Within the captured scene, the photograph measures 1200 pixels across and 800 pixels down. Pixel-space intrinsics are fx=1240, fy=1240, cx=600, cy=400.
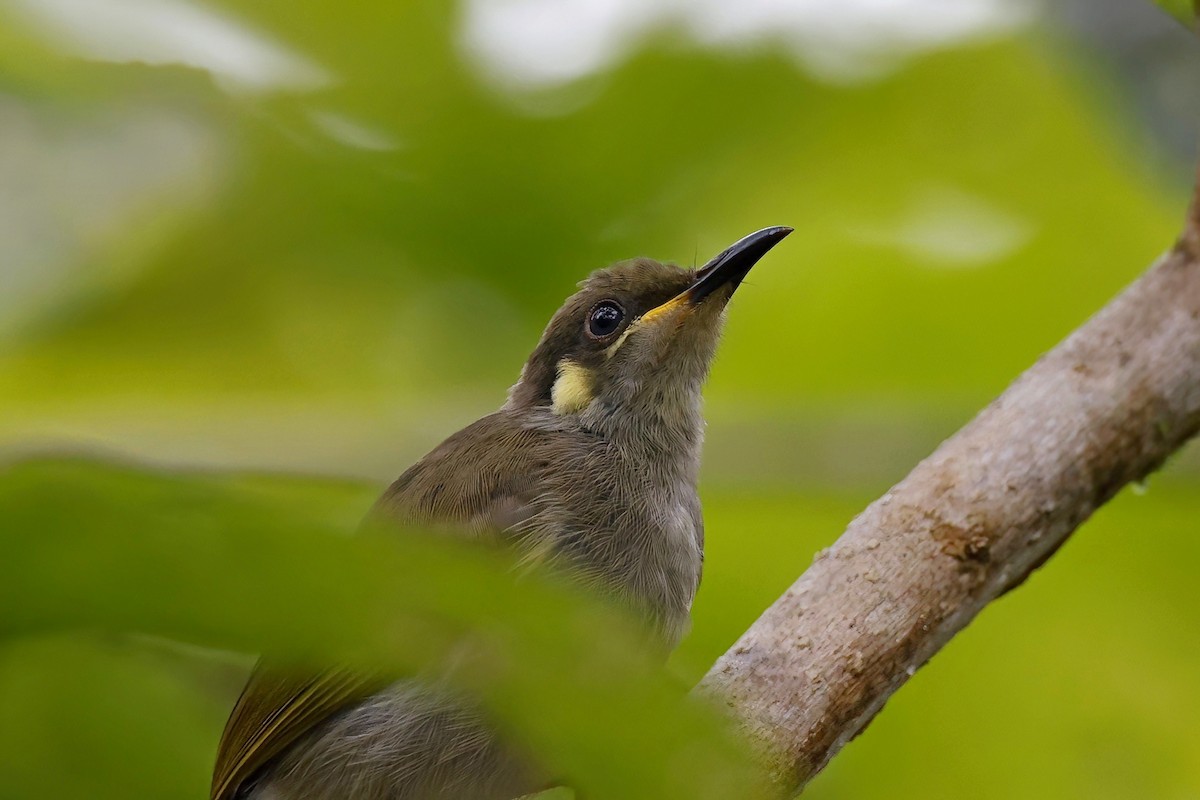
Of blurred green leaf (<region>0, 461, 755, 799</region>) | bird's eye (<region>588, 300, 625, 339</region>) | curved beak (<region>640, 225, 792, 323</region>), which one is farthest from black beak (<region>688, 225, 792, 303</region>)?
blurred green leaf (<region>0, 461, 755, 799</region>)

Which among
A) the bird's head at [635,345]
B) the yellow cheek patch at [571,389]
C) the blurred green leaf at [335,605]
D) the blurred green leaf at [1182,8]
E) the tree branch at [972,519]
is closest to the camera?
the blurred green leaf at [335,605]

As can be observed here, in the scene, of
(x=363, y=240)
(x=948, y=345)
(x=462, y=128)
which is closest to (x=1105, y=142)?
(x=948, y=345)

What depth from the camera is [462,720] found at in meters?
2.79

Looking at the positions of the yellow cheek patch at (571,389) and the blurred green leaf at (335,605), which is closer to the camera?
the blurred green leaf at (335,605)

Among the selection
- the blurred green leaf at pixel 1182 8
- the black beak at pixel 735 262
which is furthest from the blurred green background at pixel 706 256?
the blurred green leaf at pixel 1182 8

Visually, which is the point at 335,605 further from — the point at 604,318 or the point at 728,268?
the point at 604,318

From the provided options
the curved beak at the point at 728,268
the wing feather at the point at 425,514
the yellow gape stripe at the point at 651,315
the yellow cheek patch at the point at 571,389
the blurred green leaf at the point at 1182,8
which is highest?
the blurred green leaf at the point at 1182,8

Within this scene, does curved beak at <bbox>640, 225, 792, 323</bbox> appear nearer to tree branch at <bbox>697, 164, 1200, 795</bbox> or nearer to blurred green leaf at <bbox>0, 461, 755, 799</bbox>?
tree branch at <bbox>697, 164, 1200, 795</bbox>

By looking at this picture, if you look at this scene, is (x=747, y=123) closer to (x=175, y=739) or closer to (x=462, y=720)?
(x=462, y=720)

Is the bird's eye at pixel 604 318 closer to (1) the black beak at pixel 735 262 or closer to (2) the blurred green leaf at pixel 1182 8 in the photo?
(1) the black beak at pixel 735 262

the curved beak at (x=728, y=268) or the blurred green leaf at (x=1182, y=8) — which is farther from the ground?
the blurred green leaf at (x=1182, y=8)

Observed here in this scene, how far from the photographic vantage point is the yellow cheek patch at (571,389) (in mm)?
3566

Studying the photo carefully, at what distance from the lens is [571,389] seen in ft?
11.8

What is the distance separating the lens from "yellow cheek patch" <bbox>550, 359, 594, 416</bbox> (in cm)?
357
